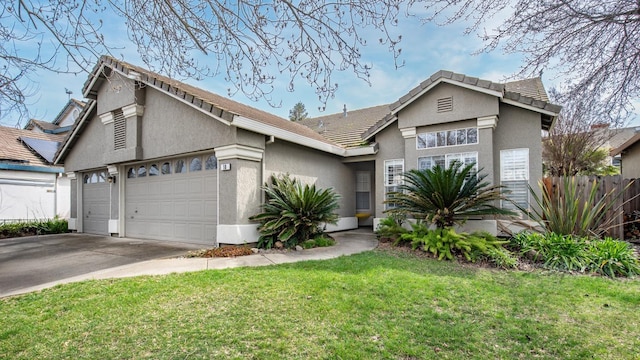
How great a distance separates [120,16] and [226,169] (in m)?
4.43

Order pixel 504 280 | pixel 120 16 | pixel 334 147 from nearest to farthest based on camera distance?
pixel 120 16 → pixel 504 280 → pixel 334 147

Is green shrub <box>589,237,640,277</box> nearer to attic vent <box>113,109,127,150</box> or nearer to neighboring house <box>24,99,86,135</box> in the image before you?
attic vent <box>113,109,127,150</box>

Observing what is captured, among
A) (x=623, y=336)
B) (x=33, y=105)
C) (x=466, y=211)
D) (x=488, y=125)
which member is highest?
(x=488, y=125)

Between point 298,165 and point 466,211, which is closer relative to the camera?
point 466,211

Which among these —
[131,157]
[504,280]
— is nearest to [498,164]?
[504,280]

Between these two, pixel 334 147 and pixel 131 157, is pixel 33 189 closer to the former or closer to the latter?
pixel 131 157

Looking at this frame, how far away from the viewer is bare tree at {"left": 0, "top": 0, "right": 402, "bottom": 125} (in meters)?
3.93

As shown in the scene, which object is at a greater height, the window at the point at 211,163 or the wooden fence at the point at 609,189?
the window at the point at 211,163

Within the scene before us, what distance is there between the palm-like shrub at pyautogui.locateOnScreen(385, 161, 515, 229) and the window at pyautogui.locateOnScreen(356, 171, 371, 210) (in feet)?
16.2

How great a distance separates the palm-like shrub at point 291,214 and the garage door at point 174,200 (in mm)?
1578

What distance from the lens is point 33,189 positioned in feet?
50.1

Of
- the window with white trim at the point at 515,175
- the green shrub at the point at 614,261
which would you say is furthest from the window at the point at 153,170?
the green shrub at the point at 614,261

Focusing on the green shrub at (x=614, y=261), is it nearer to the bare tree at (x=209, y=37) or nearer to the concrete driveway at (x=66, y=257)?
the bare tree at (x=209, y=37)

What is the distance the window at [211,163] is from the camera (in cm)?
917
